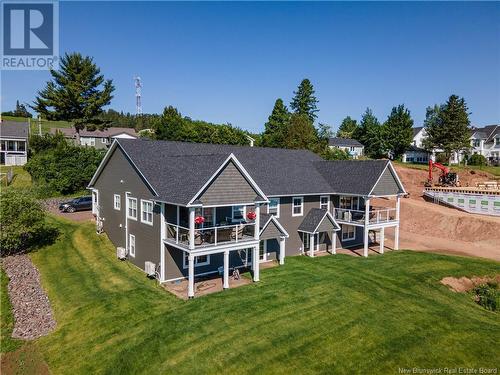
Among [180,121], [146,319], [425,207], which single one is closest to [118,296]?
[146,319]

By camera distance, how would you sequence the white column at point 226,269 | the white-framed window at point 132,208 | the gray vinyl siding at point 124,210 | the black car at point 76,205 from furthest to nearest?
the black car at point 76,205
the white-framed window at point 132,208
the gray vinyl siding at point 124,210
the white column at point 226,269

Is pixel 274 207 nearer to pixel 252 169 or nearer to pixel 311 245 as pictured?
pixel 252 169

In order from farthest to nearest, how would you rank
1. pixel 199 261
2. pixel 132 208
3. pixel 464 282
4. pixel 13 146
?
1. pixel 13 146
2. pixel 464 282
3. pixel 132 208
4. pixel 199 261

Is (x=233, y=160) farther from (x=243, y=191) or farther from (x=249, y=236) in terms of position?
(x=249, y=236)

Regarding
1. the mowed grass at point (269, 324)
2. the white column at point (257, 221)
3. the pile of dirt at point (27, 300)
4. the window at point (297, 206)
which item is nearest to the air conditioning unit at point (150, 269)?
the mowed grass at point (269, 324)

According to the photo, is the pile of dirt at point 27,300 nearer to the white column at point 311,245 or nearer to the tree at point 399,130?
the white column at point 311,245

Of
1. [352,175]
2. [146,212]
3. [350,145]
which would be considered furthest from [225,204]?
[350,145]
